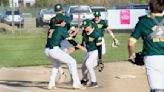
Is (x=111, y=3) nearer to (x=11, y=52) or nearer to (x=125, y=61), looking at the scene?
(x=11, y=52)

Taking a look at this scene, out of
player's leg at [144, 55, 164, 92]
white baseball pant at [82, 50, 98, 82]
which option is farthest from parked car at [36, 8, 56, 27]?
player's leg at [144, 55, 164, 92]

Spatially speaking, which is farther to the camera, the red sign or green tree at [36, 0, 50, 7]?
green tree at [36, 0, 50, 7]

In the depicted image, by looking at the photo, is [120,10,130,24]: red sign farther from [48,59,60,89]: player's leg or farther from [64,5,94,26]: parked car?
[48,59,60,89]: player's leg

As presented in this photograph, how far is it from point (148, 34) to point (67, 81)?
700cm

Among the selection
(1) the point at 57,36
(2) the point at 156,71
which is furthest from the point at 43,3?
(2) the point at 156,71

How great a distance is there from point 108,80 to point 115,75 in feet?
3.74

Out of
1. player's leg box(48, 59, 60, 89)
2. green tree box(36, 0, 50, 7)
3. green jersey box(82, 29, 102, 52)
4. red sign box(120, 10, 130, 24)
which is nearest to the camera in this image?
player's leg box(48, 59, 60, 89)

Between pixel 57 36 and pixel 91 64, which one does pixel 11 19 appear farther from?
pixel 57 36

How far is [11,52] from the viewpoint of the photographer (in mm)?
24547

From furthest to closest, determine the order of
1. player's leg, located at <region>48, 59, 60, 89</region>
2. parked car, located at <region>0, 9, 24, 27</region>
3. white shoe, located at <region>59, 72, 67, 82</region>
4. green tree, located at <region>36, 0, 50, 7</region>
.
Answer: green tree, located at <region>36, 0, 50, 7</region>
parked car, located at <region>0, 9, 24, 27</region>
white shoe, located at <region>59, 72, 67, 82</region>
player's leg, located at <region>48, 59, 60, 89</region>

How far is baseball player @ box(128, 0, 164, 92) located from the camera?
7.55 m

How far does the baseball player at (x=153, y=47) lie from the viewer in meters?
7.55

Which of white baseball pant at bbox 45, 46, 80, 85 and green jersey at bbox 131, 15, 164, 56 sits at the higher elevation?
green jersey at bbox 131, 15, 164, 56

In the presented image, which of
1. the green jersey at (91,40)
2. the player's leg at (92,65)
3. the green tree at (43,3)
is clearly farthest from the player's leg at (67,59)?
the green tree at (43,3)
